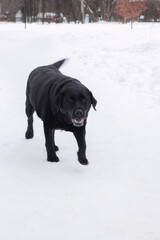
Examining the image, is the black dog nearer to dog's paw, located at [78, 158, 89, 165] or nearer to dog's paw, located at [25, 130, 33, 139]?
dog's paw, located at [78, 158, 89, 165]

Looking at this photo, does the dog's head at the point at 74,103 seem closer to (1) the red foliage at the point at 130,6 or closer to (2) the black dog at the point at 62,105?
(2) the black dog at the point at 62,105

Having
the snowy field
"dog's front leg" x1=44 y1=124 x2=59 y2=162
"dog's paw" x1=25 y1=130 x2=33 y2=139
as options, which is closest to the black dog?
"dog's front leg" x1=44 y1=124 x2=59 y2=162

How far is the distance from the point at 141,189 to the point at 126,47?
8.83 meters

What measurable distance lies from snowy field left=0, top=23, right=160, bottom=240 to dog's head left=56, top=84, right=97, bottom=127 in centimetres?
65

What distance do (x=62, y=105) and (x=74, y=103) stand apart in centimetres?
14

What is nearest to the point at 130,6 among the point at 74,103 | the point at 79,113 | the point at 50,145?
the point at 50,145

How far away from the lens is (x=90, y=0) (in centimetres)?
A: 3541

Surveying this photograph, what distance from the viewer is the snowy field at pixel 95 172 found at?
7.41 ft

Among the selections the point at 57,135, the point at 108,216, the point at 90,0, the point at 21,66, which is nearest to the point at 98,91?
the point at 57,135

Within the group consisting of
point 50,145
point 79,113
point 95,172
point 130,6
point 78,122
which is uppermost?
point 130,6

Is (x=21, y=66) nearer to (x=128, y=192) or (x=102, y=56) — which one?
(x=102, y=56)

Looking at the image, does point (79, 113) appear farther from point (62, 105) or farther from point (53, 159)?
point (53, 159)

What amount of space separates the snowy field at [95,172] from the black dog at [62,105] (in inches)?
14.2

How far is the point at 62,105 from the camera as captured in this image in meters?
3.01
